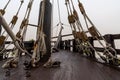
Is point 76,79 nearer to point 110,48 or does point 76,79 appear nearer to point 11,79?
point 11,79

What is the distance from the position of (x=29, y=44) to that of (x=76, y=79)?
17.0 ft

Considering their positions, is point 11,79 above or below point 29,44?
below

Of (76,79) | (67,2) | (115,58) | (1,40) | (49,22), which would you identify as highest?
(67,2)

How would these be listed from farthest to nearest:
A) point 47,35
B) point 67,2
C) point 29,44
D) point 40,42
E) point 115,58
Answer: point 29,44
point 67,2
point 47,35
point 40,42
point 115,58

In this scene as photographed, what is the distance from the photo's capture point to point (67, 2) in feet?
14.1

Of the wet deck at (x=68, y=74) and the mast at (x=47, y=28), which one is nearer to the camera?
the wet deck at (x=68, y=74)

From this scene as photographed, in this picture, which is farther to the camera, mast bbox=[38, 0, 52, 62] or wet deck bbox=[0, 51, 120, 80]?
mast bbox=[38, 0, 52, 62]

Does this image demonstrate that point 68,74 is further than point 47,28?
No

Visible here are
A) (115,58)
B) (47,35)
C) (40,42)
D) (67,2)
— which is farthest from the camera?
(67,2)

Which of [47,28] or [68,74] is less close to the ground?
[47,28]

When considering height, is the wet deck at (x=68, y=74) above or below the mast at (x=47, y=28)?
below

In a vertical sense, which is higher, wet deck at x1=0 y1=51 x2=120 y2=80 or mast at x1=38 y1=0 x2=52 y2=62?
mast at x1=38 y1=0 x2=52 y2=62

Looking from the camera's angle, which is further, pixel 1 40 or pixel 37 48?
pixel 1 40

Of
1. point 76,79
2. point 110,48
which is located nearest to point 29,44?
point 110,48
